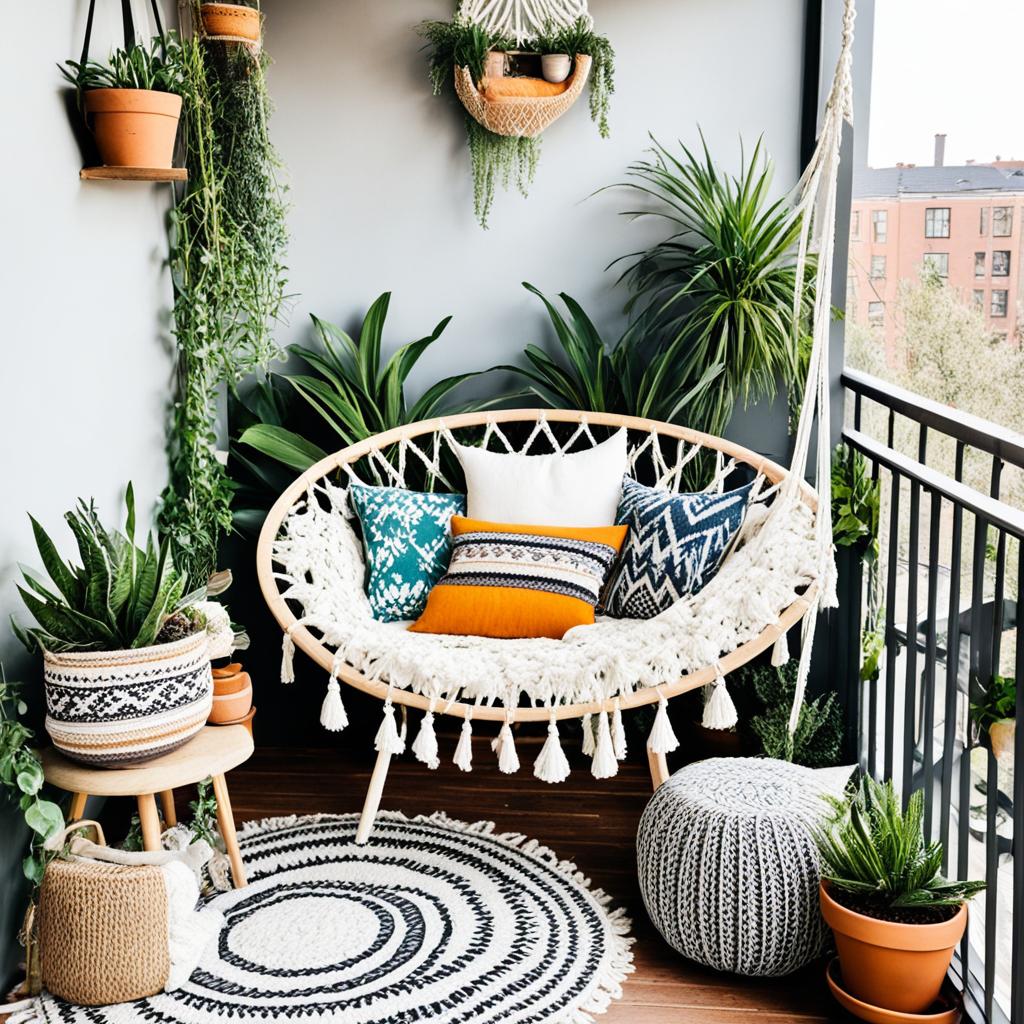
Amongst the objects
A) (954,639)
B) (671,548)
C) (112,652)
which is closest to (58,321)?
(112,652)

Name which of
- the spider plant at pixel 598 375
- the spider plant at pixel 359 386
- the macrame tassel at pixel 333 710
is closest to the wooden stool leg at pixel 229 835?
the macrame tassel at pixel 333 710

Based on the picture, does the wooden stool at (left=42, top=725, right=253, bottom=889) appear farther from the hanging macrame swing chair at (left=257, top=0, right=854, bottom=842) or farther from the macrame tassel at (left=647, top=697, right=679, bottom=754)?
the macrame tassel at (left=647, top=697, right=679, bottom=754)

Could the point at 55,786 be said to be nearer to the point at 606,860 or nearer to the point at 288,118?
the point at 606,860

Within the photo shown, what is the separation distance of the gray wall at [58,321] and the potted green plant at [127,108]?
0.06 m

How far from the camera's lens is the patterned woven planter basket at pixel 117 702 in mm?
2121

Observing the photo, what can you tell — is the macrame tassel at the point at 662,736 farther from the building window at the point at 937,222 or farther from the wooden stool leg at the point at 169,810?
the building window at the point at 937,222

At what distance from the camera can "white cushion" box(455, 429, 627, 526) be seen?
310cm

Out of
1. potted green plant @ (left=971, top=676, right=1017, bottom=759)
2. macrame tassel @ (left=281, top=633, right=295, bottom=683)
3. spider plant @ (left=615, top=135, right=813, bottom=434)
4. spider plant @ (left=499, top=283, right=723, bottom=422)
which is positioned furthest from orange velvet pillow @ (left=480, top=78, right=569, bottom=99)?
potted green plant @ (left=971, top=676, right=1017, bottom=759)

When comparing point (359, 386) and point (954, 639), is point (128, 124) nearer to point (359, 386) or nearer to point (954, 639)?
point (359, 386)

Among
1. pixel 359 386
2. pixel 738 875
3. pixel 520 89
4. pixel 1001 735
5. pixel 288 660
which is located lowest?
pixel 738 875

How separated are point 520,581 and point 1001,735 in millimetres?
A: 1275

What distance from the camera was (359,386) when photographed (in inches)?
130

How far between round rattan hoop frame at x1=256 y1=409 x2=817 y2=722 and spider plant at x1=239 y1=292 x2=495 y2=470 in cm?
8

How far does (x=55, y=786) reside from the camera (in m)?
2.33
